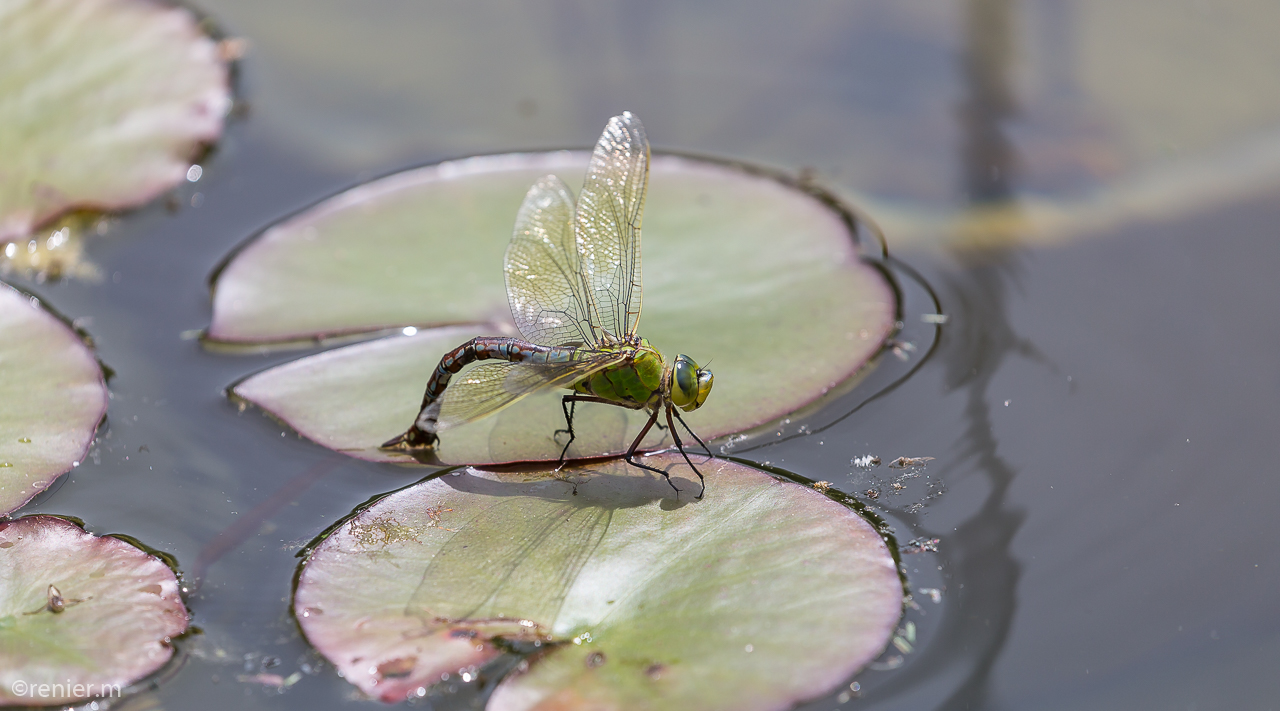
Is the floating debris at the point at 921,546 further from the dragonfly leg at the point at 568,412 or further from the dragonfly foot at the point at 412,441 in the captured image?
the dragonfly foot at the point at 412,441

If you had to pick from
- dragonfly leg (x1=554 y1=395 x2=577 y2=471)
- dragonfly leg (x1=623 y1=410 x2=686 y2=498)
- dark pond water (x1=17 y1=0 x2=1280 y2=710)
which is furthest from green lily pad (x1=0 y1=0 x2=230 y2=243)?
dragonfly leg (x1=623 y1=410 x2=686 y2=498)

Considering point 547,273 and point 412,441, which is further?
point 547,273

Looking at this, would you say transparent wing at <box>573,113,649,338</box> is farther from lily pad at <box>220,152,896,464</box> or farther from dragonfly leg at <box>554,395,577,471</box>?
dragonfly leg at <box>554,395,577,471</box>

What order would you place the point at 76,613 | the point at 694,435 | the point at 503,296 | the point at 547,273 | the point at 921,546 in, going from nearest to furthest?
1. the point at 76,613
2. the point at 921,546
3. the point at 694,435
4. the point at 547,273
5. the point at 503,296

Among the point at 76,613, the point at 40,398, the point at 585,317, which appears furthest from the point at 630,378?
the point at 40,398

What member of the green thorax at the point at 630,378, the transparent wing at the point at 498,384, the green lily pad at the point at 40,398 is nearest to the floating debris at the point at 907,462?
the green thorax at the point at 630,378

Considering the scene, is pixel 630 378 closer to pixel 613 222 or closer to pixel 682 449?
pixel 682 449

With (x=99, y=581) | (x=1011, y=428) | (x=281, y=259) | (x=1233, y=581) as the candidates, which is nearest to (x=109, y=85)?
(x=281, y=259)
